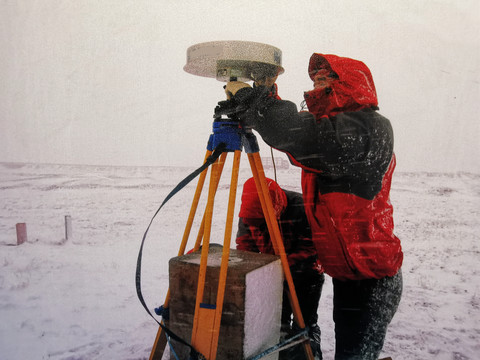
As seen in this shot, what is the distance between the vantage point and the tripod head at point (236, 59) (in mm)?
1080

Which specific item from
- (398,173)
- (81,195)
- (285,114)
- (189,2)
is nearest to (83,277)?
(189,2)

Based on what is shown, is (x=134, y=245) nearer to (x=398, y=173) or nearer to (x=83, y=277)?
(x=83, y=277)

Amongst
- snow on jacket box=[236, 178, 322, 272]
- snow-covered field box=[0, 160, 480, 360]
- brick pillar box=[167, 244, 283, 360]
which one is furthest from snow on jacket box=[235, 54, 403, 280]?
snow-covered field box=[0, 160, 480, 360]

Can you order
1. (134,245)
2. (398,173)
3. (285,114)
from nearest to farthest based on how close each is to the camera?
(285,114) → (134,245) → (398,173)

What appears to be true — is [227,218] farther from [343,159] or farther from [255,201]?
[255,201]

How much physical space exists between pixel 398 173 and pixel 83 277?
1443 centimetres

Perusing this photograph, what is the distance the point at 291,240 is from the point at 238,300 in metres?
0.92

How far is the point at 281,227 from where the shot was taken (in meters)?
1.86

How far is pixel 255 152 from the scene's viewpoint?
3.97 feet

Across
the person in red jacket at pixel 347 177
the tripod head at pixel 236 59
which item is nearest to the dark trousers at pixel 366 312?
the person in red jacket at pixel 347 177

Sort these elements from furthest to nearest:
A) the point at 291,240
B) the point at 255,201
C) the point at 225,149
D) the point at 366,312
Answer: the point at 291,240 < the point at 255,201 < the point at 366,312 < the point at 225,149

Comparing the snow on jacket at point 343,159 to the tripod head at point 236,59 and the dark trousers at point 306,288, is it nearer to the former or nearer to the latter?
the tripod head at point 236,59

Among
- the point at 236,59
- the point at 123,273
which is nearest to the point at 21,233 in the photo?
the point at 123,273

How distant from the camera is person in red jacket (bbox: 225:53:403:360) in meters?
1.03
